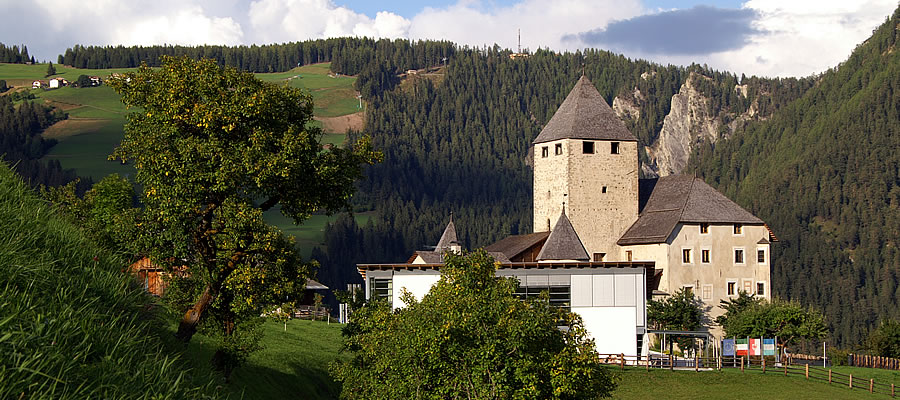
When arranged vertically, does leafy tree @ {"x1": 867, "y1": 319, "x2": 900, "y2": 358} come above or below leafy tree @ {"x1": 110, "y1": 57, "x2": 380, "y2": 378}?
below

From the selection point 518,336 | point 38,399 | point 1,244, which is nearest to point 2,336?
point 38,399

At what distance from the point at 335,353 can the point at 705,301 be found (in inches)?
1566

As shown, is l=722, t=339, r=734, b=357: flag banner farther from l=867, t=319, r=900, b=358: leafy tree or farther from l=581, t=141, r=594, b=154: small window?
l=581, t=141, r=594, b=154: small window

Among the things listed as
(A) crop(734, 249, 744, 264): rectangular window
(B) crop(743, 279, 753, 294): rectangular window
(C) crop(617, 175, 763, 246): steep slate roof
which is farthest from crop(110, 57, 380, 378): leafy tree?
(B) crop(743, 279, 753, 294): rectangular window

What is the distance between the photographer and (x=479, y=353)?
89.9 ft

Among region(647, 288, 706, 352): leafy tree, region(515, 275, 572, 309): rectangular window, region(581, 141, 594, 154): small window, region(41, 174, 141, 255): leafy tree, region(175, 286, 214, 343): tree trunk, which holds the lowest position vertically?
region(647, 288, 706, 352): leafy tree

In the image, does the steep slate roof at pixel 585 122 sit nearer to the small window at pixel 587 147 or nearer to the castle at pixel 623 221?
the castle at pixel 623 221

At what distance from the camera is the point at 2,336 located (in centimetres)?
1142

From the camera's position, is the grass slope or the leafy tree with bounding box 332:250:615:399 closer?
the leafy tree with bounding box 332:250:615:399

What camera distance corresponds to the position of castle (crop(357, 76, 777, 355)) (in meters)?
83.8

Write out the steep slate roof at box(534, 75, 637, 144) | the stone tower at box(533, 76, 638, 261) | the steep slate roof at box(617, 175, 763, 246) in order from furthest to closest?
the steep slate roof at box(534, 75, 637, 144)
the stone tower at box(533, 76, 638, 261)
the steep slate roof at box(617, 175, 763, 246)

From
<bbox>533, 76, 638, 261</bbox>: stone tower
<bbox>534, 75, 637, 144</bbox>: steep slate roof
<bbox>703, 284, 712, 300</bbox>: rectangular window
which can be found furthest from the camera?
<bbox>534, 75, 637, 144</bbox>: steep slate roof

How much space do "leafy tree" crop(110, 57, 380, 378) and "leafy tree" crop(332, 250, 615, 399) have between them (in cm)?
338

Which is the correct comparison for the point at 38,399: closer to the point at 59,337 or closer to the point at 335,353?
the point at 59,337
